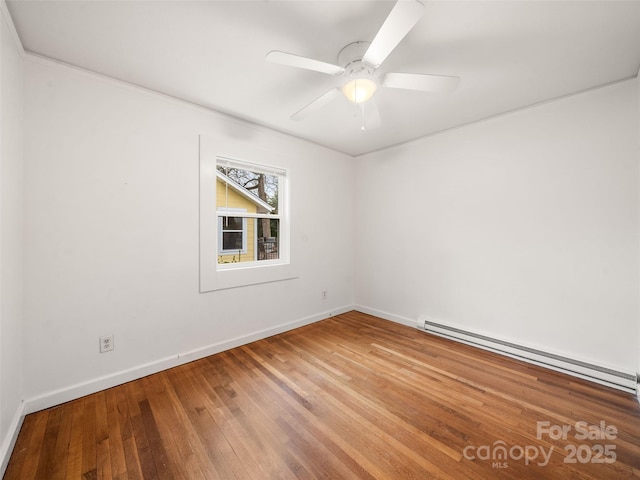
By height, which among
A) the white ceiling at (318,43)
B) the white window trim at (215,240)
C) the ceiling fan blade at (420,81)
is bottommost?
the white window trim at (215,240)

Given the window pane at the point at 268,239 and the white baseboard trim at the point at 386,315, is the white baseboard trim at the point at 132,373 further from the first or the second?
the white baseboard trim at the point at 386,315

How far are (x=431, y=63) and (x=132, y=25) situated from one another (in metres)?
1.96

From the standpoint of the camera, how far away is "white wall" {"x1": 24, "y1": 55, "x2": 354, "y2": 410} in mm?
1769

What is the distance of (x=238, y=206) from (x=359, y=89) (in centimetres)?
186

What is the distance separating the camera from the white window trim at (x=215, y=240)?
98.7 inches

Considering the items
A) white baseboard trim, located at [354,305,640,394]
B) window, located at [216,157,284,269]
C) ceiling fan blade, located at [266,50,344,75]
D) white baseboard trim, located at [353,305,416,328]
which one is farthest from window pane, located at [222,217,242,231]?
white baseboard trim, located at [354,305,640,394]

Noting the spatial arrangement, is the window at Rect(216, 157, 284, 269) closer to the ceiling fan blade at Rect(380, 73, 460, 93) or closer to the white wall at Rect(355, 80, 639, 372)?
the white wall at Rect(355, 80, 639, 372)

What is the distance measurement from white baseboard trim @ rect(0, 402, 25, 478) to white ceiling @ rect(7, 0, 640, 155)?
7.76ft

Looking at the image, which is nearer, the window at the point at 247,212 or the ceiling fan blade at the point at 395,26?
the ceiling fan blade at the point at 395,26

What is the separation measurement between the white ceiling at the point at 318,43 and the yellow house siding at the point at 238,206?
34.9 inches

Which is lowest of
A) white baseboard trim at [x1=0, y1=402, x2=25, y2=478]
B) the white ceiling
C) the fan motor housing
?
white baseboard trim at [x1=0, y1=402, x2=25, y2=478]

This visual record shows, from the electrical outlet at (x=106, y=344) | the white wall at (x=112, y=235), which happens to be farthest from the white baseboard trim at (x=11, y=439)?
the electrical outlet at (x=106, y=344)

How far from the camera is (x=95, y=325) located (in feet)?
6.44

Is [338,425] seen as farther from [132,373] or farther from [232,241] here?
[232,241]
